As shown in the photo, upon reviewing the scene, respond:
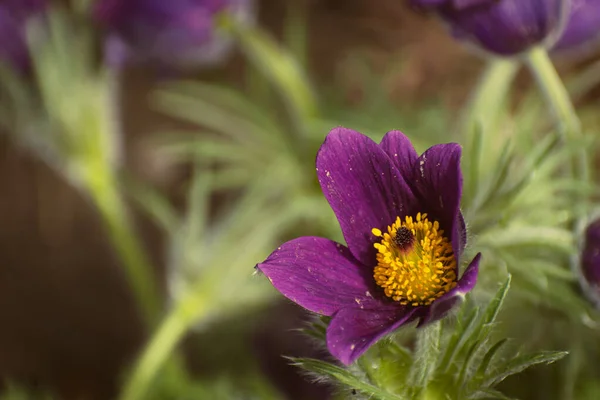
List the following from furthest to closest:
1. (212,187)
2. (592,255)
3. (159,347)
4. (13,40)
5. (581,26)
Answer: (212,187)
(13,40)
(159,347)
(581,26)
(592,255)

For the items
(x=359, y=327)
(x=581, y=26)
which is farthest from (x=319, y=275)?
(x=581, y=26)

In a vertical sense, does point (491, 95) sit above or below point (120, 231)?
above

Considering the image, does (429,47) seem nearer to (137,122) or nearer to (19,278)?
(137,122)

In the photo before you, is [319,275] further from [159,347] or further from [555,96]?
Result: [159,347]

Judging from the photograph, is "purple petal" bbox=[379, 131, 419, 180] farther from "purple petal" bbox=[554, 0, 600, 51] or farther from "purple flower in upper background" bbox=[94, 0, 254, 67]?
"purple flower in upper background" bbox=[94, 0, 254, 67]

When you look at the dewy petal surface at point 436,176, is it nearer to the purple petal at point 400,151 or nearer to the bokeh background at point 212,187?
the purple petal at point 400,151

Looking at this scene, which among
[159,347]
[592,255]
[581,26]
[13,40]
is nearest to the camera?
[592,255]

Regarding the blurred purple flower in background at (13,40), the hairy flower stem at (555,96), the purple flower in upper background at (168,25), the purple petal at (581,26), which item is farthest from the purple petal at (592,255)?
the blurred purple flower in background at (13,40)

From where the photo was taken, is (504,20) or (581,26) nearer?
(504,20)
